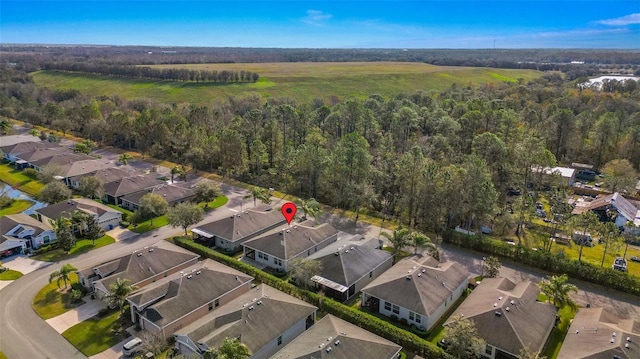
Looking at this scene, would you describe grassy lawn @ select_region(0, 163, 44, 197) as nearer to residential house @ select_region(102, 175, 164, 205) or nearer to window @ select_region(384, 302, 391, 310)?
residential house @ select_region(102, 175, 164, 205)

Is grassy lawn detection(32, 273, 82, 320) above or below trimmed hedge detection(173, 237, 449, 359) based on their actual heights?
below

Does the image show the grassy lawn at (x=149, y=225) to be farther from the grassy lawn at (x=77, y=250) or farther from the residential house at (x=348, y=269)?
the residential house at (x=348, y=269)

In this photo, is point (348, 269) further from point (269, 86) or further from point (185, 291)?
point (269, 86)

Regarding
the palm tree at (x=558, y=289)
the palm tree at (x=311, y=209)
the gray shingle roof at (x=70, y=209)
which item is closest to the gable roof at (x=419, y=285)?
the palm tree at (x=558, y=289)

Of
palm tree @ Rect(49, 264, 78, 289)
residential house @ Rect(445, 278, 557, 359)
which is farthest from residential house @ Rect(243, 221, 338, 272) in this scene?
residential house @ Rect(445, 278, 557, 359)

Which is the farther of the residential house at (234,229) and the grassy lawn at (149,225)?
the grassy lawn at (149,225)

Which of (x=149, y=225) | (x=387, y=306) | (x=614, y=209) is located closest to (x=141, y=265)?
(x=149, y=225)
